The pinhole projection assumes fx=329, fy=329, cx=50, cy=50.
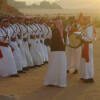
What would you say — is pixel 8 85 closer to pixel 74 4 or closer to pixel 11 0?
pixel 74 4

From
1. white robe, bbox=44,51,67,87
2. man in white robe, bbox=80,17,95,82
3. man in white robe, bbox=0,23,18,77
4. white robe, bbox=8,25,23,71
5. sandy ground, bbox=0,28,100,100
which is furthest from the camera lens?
white robe, bbox=8,25,23,71

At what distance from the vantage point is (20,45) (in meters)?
11.7

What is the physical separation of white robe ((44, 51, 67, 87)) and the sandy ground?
252 millimetres

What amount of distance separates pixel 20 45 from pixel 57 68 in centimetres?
291

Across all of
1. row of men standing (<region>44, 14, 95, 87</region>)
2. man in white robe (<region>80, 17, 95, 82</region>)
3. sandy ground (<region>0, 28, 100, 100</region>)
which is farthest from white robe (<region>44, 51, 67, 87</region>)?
man in white robe (<region>80, 17, 95, 82</region>)

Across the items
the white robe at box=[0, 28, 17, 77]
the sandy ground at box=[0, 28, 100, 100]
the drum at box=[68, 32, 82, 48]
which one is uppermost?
the drum at box=[68, 32, 82, 48]

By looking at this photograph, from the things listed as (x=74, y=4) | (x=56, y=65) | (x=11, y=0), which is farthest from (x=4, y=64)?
(x=11, y=0)

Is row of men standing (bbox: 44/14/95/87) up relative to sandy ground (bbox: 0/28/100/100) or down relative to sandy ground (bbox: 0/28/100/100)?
up

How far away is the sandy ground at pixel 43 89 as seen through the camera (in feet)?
27.9

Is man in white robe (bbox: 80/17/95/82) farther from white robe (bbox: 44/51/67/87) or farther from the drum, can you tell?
white robe (bbox: 44/51/67/87)

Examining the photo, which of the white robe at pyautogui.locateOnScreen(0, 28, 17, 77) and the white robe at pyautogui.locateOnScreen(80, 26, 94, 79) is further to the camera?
the white robe at pyautogui.locateOnScreen(0, 28, 17, 77)

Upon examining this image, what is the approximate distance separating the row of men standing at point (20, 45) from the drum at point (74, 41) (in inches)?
72.5

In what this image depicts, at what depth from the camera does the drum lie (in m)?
10.3

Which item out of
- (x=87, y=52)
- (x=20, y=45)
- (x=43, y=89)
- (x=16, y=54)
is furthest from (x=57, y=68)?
(x=20, y=45)
